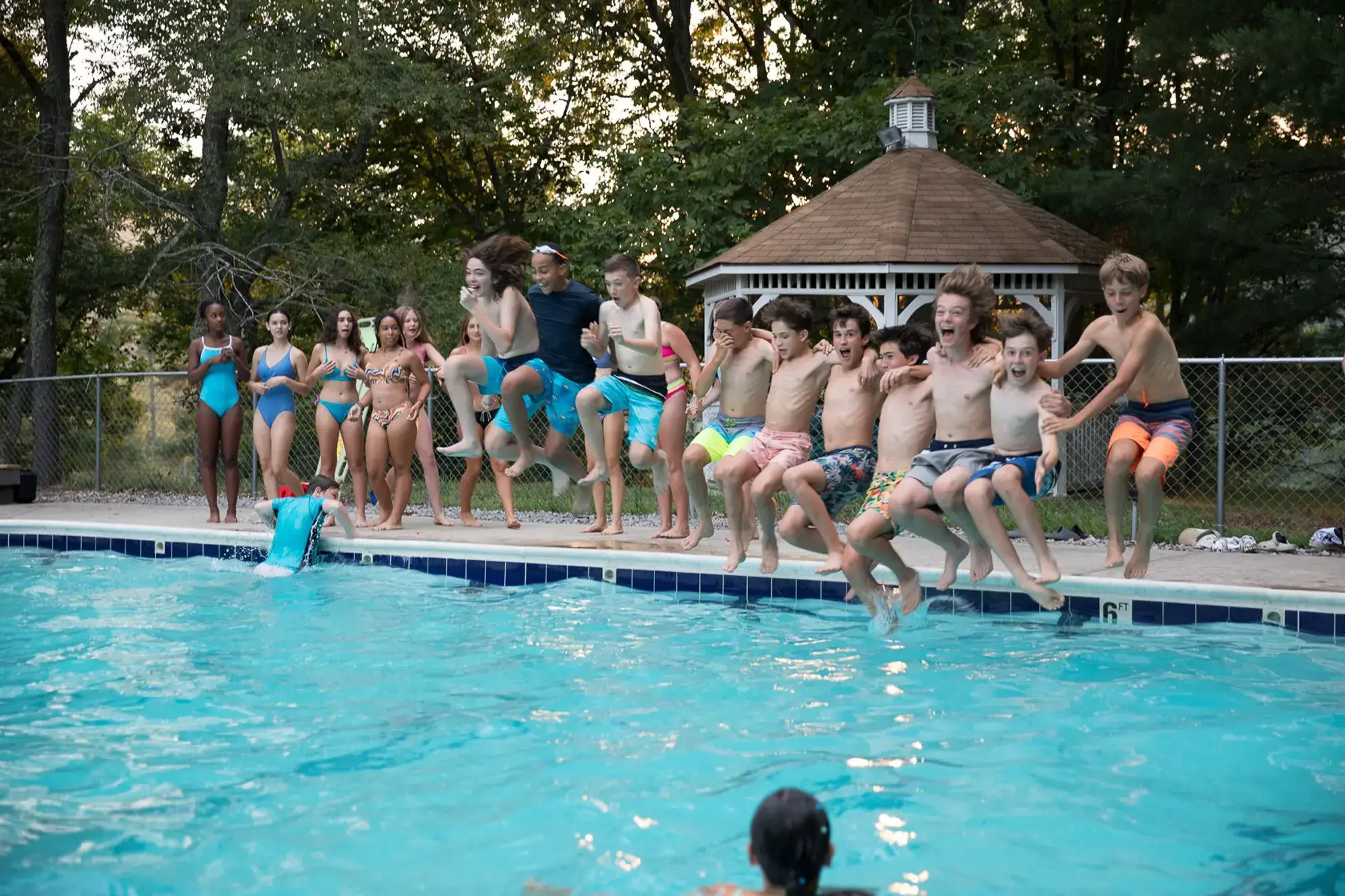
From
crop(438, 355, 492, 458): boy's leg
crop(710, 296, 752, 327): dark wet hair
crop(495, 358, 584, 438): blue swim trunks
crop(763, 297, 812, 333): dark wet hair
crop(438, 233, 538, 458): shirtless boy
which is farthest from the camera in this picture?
crop(495, 358, 584, 438): blue swim trunks

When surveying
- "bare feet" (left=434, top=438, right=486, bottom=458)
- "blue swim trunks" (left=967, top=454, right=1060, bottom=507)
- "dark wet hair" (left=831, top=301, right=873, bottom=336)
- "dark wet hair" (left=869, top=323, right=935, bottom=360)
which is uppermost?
"dark wet hair" (left=831, top=301, right=873, bottom=336)

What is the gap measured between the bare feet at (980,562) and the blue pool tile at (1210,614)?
1.12 meters

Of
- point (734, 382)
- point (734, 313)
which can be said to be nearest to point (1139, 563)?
point (734, 382)

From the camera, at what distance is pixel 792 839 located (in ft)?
8.86

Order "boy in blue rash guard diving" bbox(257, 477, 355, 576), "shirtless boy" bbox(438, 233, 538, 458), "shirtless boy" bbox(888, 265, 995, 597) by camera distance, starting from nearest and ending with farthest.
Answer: "shirtless boy" bbox(888, 265, 995, 597), "shirtless boy" bbox(438, 233, 538, 458), "boy in blue rash guard diving" bbox(257, 477, 355, 576)

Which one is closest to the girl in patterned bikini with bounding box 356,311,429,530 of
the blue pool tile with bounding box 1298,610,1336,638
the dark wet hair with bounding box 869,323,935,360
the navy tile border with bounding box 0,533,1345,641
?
the navy tile border with bounding box 0,533,1345,641

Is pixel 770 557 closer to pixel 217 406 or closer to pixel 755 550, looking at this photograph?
pixel 755 550

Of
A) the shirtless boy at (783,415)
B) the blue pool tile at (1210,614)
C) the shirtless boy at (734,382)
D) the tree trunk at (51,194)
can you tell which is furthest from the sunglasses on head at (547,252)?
the tree trunk at (51,194)

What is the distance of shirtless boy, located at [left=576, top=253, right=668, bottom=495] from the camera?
8680 mm

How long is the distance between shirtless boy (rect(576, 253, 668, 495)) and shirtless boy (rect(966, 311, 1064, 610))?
2816mm

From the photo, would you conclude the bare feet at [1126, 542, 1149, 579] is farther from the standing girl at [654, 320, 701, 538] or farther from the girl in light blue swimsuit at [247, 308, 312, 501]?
the girl in light blue swimsuit at [247, 308, 312, 501]

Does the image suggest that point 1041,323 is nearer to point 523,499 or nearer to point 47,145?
point 523,499

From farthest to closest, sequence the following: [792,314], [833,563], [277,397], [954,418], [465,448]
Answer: [277,397] < [465,448] < [792,314] < [833,563] < [954,418]

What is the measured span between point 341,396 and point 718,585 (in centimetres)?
429
